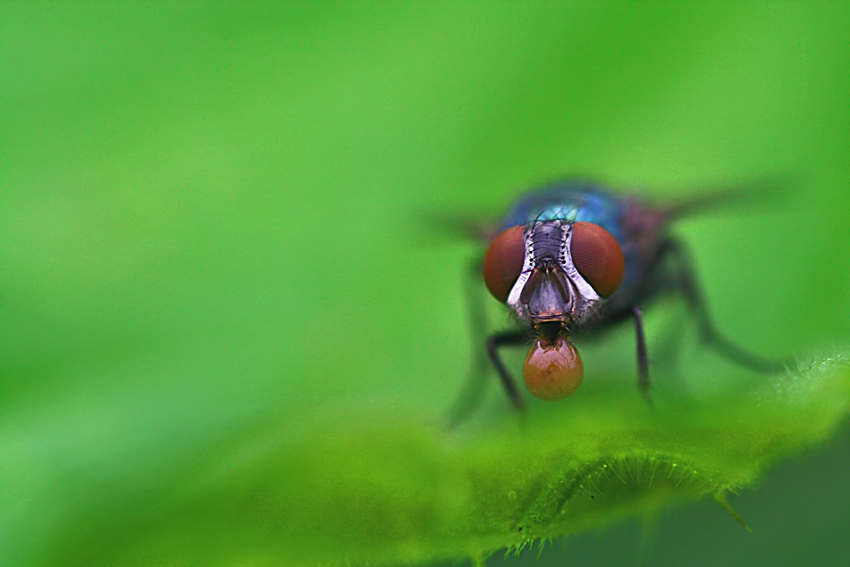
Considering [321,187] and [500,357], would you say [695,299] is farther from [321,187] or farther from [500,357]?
[321,187]

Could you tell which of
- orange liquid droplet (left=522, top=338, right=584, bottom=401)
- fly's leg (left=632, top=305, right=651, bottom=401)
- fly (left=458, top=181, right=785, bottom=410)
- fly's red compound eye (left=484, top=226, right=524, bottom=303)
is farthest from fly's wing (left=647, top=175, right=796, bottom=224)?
orange liquid droplet (left=522, top=338, right=584, bottom=401)

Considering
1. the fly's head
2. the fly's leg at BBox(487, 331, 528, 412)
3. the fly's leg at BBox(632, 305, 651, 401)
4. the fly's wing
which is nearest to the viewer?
the fly's leg at BBox(632, 305, 651, 401)

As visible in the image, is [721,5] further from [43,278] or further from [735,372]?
[43,278]

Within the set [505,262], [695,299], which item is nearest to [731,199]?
[695,299]

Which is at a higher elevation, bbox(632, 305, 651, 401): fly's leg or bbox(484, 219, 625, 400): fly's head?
bbox(484, 219, 625, 400): fly's head

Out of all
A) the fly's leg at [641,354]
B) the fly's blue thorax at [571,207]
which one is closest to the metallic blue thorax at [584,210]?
the fly's blue thorax at [571,207]

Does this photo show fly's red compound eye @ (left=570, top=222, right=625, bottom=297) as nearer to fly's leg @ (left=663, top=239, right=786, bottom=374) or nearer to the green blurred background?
the green blurred background
